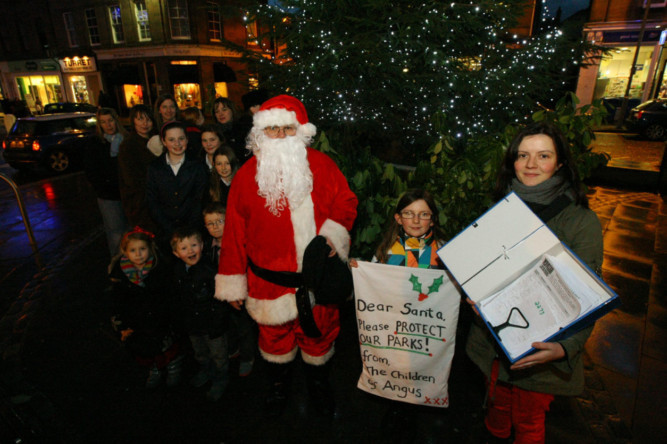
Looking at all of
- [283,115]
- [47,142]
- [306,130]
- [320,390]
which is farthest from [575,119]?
[47,142]

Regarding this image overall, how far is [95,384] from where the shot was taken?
3.17 meters

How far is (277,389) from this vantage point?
2.90m

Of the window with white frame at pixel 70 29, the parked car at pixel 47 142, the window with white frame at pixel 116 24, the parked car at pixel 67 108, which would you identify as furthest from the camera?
the window with white frame at pixel 70 29

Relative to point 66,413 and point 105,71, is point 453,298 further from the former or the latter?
point 105,71

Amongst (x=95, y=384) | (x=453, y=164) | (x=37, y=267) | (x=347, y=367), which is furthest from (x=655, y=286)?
(x=37, y=267)

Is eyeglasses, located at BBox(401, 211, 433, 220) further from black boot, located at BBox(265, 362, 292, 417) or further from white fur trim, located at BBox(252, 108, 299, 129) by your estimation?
black boot, located at BBox(265, 362, 292, 417)

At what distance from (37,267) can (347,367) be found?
5.03m

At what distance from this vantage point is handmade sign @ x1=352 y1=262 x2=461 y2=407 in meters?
2.33

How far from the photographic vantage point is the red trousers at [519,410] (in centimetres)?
216

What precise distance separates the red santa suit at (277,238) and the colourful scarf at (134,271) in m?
0.78

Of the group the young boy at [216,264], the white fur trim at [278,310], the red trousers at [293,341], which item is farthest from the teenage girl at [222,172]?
the red trousers at [293,341]

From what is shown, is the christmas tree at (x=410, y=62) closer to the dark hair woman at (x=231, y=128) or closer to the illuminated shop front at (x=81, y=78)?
the dark hair woman at (x=231, y=128)

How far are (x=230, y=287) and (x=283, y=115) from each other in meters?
1.31

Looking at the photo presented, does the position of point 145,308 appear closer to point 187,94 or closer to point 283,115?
point 283,115
